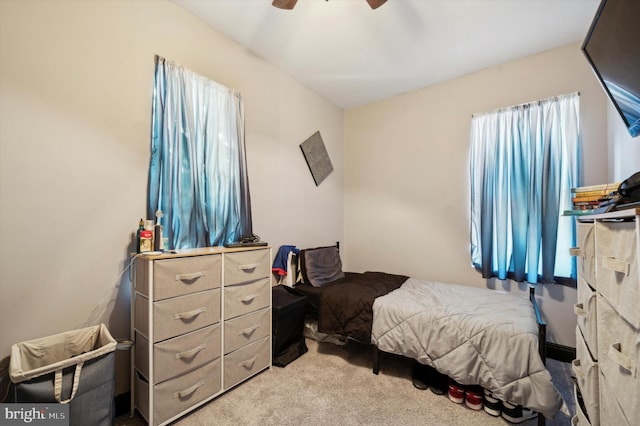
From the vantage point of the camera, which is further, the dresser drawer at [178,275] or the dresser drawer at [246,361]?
the dresser drawer at [246,361]

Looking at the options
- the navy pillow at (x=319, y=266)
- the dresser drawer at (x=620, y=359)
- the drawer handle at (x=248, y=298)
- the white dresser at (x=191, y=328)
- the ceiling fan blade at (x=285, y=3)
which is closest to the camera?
the dresser drawer at (x=620, y=359)

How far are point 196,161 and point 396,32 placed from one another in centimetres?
206

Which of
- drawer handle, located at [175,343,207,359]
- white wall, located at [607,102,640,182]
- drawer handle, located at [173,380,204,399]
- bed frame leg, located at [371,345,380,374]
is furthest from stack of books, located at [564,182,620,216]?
drawer handle, located at [173,380,204,399]

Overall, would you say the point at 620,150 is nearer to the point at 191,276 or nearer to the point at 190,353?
the point at 191,276

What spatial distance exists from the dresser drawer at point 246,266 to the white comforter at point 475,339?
3.33 ft

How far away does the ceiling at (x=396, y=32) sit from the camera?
2.04 meters

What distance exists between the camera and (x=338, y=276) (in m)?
3.19

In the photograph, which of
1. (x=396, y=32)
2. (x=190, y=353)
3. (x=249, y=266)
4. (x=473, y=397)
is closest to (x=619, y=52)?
(x=396, y=32)

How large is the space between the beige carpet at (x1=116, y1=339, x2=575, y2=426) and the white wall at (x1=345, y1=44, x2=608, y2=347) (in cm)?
124

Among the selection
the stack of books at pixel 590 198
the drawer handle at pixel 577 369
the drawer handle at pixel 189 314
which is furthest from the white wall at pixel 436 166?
the drawer handle at pixel 189 314

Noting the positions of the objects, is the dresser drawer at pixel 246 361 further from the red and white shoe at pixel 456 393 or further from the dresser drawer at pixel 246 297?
the red and white shoe at pixel 456 393

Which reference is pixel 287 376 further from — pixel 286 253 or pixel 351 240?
pixel 351 240

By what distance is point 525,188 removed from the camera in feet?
8.46

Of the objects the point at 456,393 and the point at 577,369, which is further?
the point at 456,393
